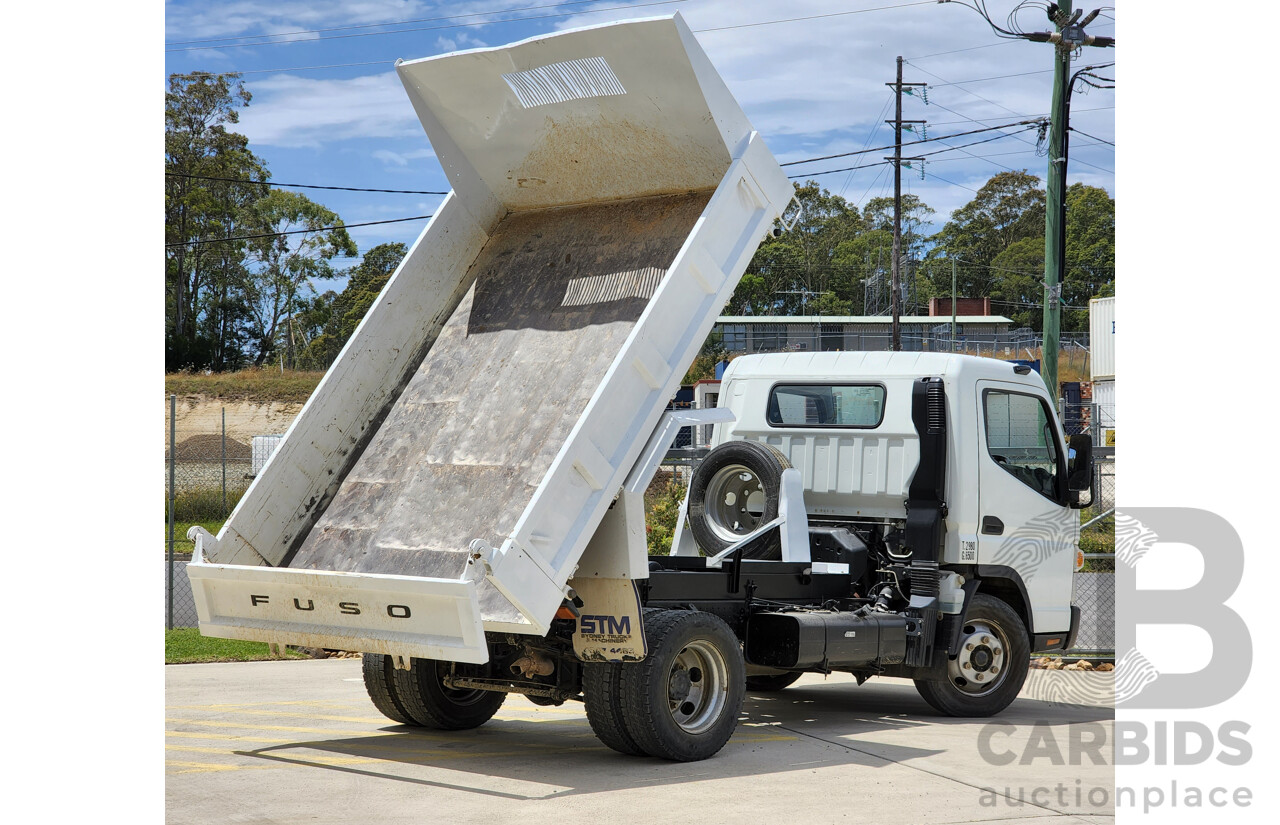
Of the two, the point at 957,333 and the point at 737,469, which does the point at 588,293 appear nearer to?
the point at 737,469

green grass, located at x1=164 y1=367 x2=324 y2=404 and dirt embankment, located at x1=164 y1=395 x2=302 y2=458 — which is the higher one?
green grass, located at x1=164 y1=367 x2=324 y2=404

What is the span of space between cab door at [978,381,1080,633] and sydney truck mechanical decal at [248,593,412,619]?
4.71 m

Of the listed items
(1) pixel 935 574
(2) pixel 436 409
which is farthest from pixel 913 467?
(2) pixel 436 409

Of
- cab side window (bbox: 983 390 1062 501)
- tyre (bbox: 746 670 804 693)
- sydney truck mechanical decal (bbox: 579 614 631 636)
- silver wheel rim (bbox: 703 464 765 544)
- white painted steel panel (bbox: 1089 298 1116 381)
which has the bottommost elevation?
tyre (bbox: 746 670 804 693)

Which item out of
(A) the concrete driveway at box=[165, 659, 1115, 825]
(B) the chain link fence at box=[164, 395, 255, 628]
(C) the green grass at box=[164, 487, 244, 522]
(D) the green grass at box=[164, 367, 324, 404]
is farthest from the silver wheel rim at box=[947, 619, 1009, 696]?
(D) the green grass at box=[164, 367, 324, 404]

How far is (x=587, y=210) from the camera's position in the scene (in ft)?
28.1

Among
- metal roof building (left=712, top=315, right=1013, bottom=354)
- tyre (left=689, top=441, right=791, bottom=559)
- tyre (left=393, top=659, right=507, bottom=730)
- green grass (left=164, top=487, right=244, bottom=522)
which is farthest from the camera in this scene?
metal roof building (left=712, top=315, right=1013, bottom=354)

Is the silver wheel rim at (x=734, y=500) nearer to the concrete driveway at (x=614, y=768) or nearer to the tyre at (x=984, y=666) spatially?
the concrete driveway at (x=614, y=768)

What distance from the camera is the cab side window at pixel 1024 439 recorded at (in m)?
9.85

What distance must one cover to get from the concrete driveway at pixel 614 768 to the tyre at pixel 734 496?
51.2 inches

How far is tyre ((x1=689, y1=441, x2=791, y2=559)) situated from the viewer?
9398 millimetres

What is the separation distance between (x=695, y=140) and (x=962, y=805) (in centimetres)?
401

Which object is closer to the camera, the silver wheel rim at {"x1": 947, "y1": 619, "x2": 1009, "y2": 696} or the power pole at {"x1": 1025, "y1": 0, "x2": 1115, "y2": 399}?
the silver wheel rim at {"x1": 947, "y1": 619, "x2": 1009, "y2": 696}

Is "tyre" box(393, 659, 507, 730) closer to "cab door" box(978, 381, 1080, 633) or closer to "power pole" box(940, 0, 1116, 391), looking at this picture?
"cab door" box(978, 381, 1080, 633)
